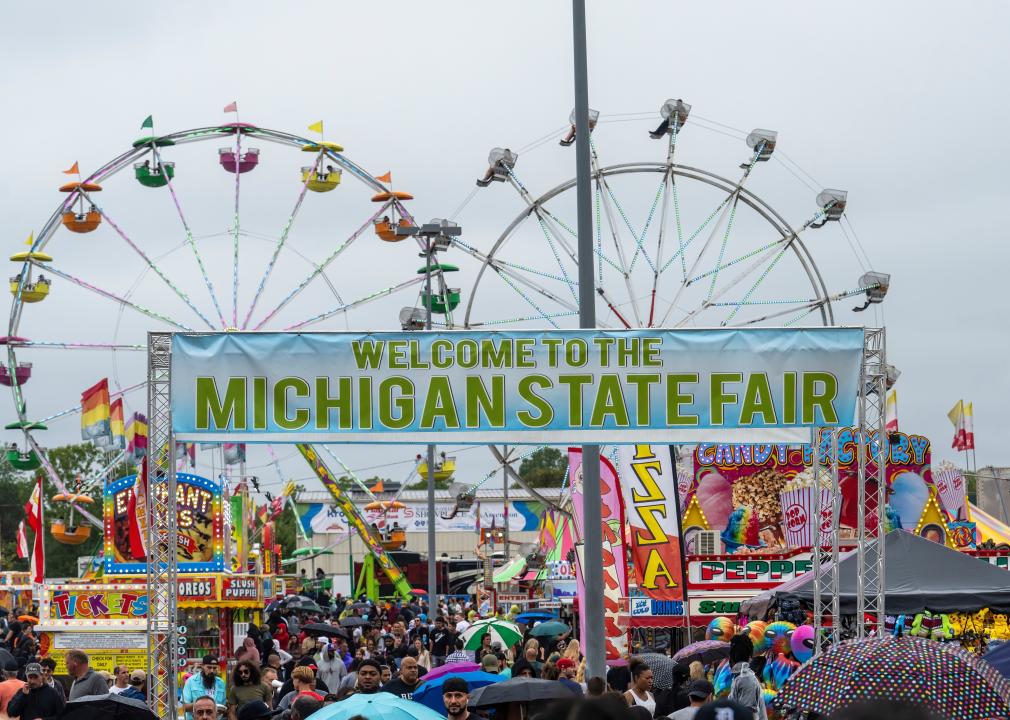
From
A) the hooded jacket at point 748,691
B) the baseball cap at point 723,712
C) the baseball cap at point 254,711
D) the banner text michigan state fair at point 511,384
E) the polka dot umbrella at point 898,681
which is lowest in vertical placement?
the hooded jacket at point 748,691

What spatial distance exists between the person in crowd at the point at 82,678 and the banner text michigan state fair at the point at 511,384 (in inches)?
88.4

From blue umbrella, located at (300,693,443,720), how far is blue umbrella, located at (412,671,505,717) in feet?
7.32

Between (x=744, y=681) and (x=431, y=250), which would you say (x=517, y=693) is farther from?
(x=431, y=250)

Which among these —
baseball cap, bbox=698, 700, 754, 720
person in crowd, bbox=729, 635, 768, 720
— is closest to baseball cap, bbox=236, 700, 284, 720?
baseball cap, bbox=698, 700, 754, 720

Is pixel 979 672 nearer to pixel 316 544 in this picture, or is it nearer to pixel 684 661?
pixel 684 661

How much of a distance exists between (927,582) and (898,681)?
35.7 feet

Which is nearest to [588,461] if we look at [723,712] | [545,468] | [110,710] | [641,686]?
[641,686]

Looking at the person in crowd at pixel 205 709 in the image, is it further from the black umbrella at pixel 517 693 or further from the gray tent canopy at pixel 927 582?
the gray tent canopy at pixel 927 582

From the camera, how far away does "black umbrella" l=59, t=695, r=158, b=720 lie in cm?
973

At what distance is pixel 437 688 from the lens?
1230 cm

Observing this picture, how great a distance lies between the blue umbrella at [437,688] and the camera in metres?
12.2

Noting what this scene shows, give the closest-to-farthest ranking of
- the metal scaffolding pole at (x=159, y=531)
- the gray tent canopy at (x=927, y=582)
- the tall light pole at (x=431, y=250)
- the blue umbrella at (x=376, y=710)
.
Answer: the blue umbrella at (x=376, y=710)
the metal scaffolding pole at (x=159, y=531)
the gray tent canopy at (x=927, y=582)
the tall light pole at (x=431, y=250)

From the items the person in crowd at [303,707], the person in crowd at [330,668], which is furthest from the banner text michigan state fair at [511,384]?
the person in crowd at [330,668]

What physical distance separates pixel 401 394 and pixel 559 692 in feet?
13.0
